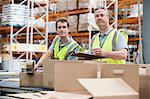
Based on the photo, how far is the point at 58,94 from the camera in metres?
2.20

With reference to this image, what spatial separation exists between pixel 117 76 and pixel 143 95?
216 mm

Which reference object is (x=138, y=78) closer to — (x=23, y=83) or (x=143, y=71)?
(x=143, y=71)

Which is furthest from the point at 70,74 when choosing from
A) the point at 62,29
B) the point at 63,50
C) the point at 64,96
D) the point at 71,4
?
the point at 71,4

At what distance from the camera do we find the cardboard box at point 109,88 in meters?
2.02

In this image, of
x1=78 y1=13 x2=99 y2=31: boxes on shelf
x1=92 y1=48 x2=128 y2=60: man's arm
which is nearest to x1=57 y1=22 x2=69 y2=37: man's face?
x1=92 y1=48 x2=128 y2=60: man's arm

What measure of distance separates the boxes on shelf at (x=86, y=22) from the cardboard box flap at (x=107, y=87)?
198 inches

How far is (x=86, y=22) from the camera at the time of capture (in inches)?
293

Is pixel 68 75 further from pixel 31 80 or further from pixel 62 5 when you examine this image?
pixel 62 5

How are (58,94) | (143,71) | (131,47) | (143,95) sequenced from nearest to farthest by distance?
(58,94), (143,95), (143,71), (131,47)

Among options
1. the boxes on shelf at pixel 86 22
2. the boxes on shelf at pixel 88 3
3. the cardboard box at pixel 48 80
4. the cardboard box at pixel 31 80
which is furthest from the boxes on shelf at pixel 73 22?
the cardboard box at pixel 48 80

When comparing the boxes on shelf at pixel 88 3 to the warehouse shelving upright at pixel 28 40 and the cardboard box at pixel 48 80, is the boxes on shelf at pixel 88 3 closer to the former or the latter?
the warehouse shelving upright at pixel 28 40

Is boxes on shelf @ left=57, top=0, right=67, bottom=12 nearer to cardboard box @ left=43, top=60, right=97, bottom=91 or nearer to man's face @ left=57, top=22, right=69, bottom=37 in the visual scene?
man's face @ left=57, top=22, right=69, bottom=37

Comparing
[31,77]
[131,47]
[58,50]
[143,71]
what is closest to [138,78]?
[143,71]

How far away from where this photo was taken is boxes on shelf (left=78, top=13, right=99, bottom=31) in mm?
7225
